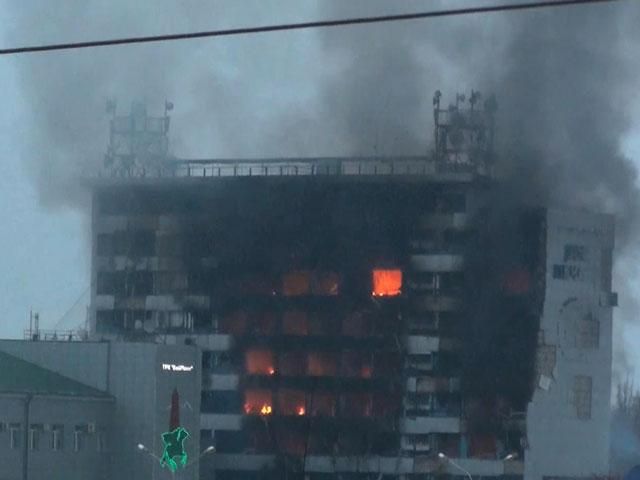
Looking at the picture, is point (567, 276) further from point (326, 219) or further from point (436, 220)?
point (326, 219)

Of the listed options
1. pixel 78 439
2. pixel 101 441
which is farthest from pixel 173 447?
pixel 101 441

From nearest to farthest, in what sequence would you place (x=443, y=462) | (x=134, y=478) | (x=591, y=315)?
(x=134, y=478) < (x=443, y=462) < (x=591, y=315)

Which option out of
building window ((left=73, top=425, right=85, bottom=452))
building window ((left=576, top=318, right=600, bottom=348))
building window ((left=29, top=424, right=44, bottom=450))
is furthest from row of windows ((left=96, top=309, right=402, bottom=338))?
building window ((left=29, top=424, right=44, bottom=450))

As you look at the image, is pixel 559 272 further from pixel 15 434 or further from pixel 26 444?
pixel 15 434

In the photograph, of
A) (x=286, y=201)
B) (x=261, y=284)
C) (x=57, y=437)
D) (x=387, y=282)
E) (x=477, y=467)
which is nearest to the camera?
(x=57, y=437)

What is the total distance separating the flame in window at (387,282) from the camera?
70.7 meters

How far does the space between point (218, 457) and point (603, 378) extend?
17.9m

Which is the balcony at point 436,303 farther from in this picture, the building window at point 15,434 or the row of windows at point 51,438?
the building window at point 15,434

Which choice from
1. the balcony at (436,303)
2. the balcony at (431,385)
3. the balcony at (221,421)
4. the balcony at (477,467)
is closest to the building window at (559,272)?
the balcony at (436,303)

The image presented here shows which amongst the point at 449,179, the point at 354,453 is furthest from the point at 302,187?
the point at 354,453

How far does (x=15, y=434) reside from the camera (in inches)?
2101

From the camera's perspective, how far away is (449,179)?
7025 centimetres

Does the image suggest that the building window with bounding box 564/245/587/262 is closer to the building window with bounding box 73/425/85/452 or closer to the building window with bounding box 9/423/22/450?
the building window with bounding box 73/425/85/452

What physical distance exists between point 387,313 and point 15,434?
72.1 feet
